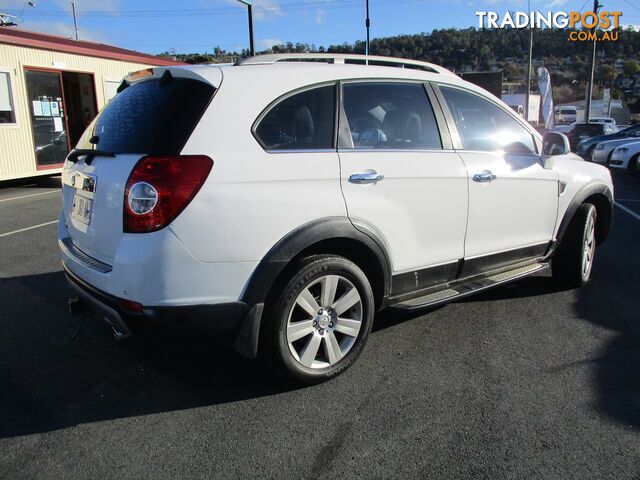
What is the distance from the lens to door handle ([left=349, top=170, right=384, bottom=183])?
314cm

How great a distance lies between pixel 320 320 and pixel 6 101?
38.6 feet

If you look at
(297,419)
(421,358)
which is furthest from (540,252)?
(297,419)

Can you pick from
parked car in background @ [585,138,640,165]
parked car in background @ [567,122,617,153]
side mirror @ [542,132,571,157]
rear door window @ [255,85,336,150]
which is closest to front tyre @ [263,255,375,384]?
rear door window @ [255,85,336,150]

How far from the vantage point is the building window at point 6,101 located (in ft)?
38.7

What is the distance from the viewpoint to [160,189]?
2.59 meters

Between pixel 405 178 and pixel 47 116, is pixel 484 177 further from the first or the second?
pixel 47 116

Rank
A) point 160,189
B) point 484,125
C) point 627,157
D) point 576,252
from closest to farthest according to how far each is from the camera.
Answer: point 160,189
point 484,125
point 576,252
point 627,157

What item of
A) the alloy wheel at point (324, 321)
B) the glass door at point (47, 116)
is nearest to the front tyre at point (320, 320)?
the alloy wheel at point (324, 321)

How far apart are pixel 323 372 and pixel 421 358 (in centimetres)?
76

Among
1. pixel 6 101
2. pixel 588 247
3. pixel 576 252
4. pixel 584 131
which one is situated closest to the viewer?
pixel 576 252

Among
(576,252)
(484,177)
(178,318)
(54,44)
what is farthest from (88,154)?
(54,44)

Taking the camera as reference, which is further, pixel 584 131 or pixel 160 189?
pixel 584 131

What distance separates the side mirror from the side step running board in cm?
93

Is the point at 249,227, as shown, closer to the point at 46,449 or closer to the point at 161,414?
the point at 161,414
